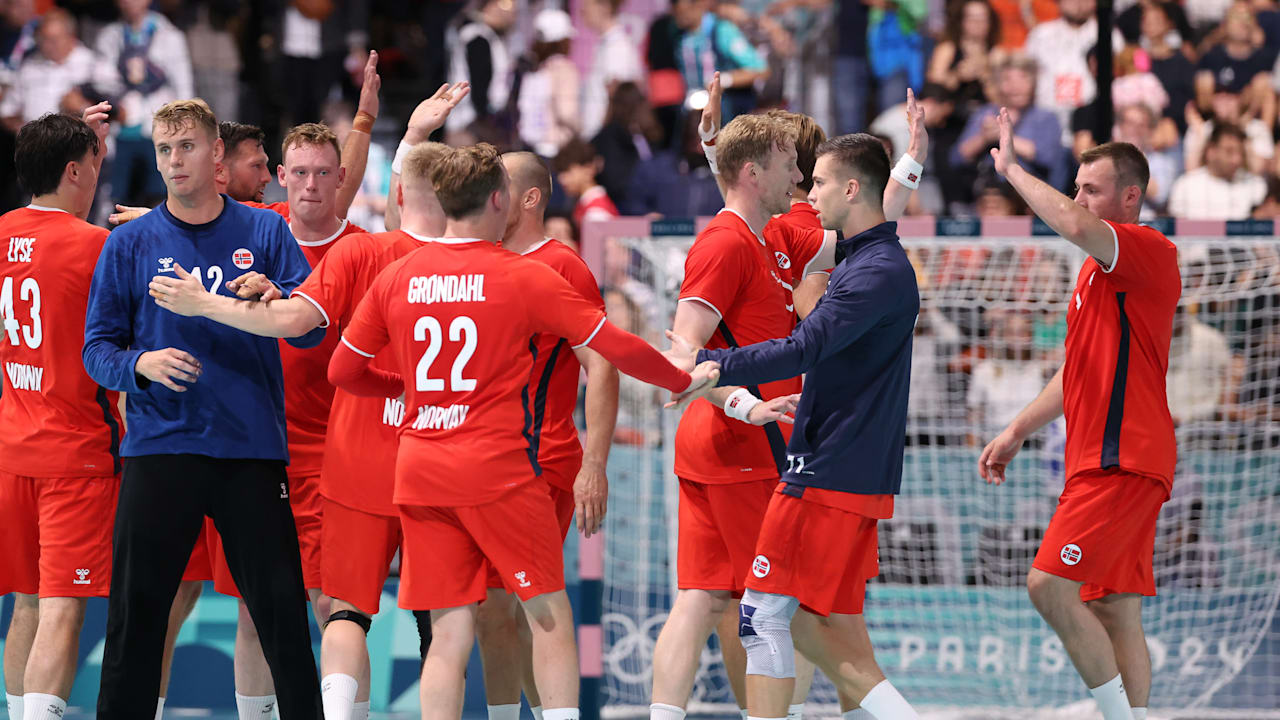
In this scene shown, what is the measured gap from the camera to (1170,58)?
42.0 feet

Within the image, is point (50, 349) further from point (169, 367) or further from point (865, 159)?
point (865, 159)

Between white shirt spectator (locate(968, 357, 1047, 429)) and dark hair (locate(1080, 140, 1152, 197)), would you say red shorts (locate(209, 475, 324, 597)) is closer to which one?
dark hair (locate(1080, 140, 1152, 197))

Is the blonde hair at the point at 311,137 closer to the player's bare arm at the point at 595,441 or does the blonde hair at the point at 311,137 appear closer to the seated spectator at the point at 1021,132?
the player's bare arm at the point at 595,441

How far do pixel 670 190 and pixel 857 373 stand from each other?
7370 millimetres

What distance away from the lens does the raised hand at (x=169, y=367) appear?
509 cm

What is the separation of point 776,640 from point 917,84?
29.3ft

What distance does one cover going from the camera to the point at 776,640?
206 inches

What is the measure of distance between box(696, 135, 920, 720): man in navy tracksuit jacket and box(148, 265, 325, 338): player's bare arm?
151 cm

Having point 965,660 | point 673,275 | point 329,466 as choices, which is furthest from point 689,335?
point 965,660

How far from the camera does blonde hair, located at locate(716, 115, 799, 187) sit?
19.0 ft

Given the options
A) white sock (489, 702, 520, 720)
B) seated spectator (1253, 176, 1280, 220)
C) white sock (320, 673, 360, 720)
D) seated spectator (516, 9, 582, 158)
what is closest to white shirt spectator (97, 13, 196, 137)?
seated spectator (516, 9, 582, 158)

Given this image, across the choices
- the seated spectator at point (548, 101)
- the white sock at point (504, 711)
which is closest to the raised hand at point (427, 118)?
the white sock at point (504, 711)

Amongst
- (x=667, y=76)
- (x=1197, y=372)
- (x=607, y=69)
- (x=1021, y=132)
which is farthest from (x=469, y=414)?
(x=607, y=69)

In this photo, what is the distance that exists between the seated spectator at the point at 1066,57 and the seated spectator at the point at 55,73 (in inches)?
333
